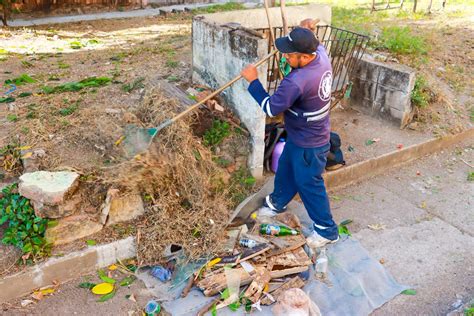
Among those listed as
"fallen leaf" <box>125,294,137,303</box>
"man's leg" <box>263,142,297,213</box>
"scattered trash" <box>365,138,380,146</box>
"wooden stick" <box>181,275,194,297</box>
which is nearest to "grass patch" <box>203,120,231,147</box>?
"man's leg" <box>263,142,297,213</box>

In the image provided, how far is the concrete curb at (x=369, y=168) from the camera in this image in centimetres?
466

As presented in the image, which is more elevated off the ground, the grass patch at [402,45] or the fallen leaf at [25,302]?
the grass patch at [402,45]

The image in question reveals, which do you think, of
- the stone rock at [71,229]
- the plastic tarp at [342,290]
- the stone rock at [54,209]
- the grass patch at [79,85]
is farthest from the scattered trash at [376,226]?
the grass patch at [79,85]

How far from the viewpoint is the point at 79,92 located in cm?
627

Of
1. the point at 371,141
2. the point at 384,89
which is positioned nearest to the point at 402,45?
the point at 384,89

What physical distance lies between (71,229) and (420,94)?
5.11m

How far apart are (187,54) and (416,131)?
158 inches

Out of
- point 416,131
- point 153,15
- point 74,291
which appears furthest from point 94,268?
point 153,15

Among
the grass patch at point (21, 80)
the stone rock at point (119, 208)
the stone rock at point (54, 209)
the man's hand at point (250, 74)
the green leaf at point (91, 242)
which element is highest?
the man's hand at point (250, 74)

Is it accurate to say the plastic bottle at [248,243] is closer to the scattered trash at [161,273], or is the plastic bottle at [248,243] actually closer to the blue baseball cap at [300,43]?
the scattered trash at [161,273]

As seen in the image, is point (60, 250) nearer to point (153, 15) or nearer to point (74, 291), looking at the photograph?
point (74, 291)

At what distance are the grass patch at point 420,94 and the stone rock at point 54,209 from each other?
4829 mm

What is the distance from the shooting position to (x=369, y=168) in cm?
562

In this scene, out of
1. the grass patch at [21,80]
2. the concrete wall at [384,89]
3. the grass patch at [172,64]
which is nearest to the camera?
the concrete wall at [384,89]
